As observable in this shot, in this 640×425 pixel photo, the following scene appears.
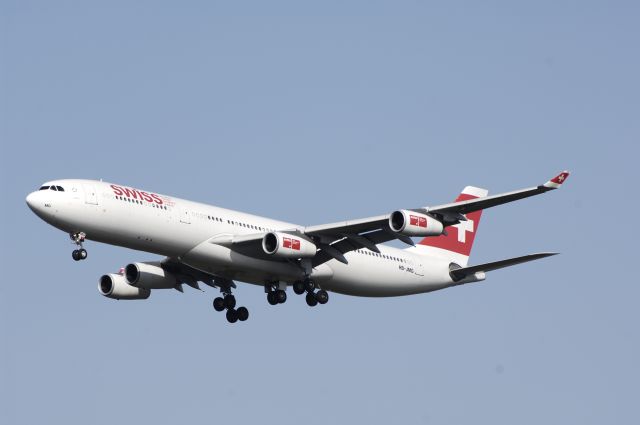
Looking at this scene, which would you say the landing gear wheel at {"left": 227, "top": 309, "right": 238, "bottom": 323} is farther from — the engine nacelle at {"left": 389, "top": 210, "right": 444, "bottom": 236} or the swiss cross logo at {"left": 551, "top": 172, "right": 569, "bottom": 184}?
the swiss cross logo at {"left": 551, "top": 172, "right": 569, "bottom": 184}

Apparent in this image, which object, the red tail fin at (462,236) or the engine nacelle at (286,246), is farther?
the red tail fin at (462,236)

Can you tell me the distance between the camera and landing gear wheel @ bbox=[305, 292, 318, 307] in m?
56.2

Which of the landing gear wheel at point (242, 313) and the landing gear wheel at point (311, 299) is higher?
the landing gear wheel at point (242, 313)

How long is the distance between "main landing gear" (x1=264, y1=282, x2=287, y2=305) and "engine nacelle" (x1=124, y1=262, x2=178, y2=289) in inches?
201

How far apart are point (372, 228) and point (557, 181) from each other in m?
8.89

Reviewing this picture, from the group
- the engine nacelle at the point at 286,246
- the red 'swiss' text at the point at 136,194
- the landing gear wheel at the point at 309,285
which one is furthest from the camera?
the landing gear wheel at the point at 309,285

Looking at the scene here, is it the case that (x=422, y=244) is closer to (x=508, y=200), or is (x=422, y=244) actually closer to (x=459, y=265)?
(x=459, y=265)

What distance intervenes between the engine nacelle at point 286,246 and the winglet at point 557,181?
11.3 metres

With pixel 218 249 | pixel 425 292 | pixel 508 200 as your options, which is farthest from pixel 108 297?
pixel 508 200

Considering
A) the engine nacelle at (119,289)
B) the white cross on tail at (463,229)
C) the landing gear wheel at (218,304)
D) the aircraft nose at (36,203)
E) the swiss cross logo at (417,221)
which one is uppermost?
the white cross on tail at (463,229)

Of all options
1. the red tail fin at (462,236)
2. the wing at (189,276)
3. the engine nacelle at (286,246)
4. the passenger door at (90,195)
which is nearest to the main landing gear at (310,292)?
the engine nacelle at (286,246)

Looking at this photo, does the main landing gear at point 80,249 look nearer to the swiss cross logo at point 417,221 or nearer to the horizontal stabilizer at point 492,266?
the swiss cross logo at point 417,221

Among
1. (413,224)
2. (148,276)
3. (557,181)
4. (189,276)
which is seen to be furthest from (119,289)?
(557,181)

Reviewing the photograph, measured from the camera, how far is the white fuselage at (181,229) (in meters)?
50.6
